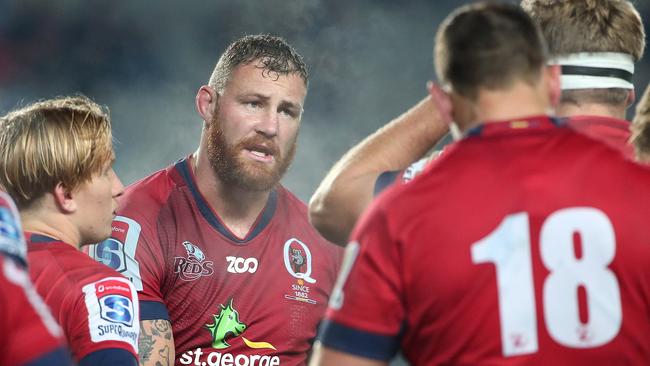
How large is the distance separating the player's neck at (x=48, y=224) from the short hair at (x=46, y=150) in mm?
41

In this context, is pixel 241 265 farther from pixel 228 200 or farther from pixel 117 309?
pixel 117 309

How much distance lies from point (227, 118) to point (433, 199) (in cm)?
271

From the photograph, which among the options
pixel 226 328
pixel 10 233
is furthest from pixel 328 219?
pixel 226 328

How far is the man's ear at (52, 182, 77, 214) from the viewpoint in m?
2.84

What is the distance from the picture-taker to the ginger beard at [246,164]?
446cm

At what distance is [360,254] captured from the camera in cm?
197

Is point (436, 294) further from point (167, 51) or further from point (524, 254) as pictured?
point (167, 51)

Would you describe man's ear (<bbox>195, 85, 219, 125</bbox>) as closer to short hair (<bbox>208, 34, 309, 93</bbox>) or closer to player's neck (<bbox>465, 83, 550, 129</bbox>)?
short hair (<bbox>208, 34, 309, 93</bbox>)

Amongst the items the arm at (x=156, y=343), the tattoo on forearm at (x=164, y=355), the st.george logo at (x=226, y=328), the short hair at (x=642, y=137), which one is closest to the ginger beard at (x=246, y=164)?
the st.george logo at (x=226, y=328)

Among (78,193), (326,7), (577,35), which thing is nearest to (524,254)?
(577,35)

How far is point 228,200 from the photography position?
179 inches

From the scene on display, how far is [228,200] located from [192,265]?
1.29 feet

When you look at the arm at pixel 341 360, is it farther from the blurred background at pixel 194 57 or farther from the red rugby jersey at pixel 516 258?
the blurred background at pixel 194 57

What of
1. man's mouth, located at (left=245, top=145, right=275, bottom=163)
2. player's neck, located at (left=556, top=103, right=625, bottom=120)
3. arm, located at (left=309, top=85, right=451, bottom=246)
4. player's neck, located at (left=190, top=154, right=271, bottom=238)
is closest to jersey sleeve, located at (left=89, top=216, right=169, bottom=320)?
player's neck, located at (left=190, top=154, right=271, bottom=238)
